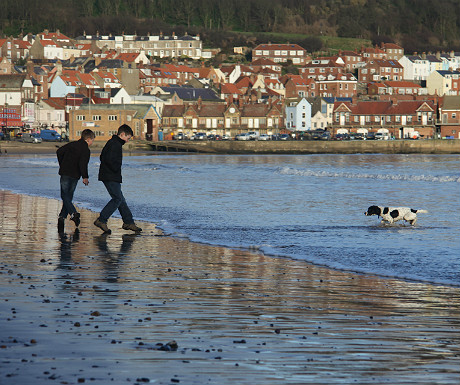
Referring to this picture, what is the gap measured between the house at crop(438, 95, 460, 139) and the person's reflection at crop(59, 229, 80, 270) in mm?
119249

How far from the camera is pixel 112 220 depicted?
58.6ft

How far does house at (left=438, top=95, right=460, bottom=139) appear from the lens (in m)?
128

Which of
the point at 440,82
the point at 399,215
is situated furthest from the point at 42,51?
the point at 399,215

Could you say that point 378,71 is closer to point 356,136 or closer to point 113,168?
point 356,136

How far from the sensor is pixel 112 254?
39.4 feet

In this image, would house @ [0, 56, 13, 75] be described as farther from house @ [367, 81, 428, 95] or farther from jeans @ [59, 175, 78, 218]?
jeans @ [59, 175, 78, 218]

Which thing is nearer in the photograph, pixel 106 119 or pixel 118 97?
pixel 106 119

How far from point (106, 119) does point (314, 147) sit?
26.0 metres

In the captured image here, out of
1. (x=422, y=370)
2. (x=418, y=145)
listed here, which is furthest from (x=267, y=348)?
(x=418, y=145)

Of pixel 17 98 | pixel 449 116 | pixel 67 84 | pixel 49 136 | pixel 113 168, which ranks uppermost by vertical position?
pixel 67 84

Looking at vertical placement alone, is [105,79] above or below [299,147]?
above

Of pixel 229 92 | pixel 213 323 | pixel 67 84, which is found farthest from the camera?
pixel 229 92

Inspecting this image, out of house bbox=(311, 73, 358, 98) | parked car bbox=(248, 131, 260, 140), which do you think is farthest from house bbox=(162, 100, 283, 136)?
house bbox=(311, 73, 358, 98)

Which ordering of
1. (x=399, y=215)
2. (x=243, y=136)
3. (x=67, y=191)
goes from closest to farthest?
1. (x=67, y=191)
2. (x=399, y=215)
3. (x=243, y=136)
